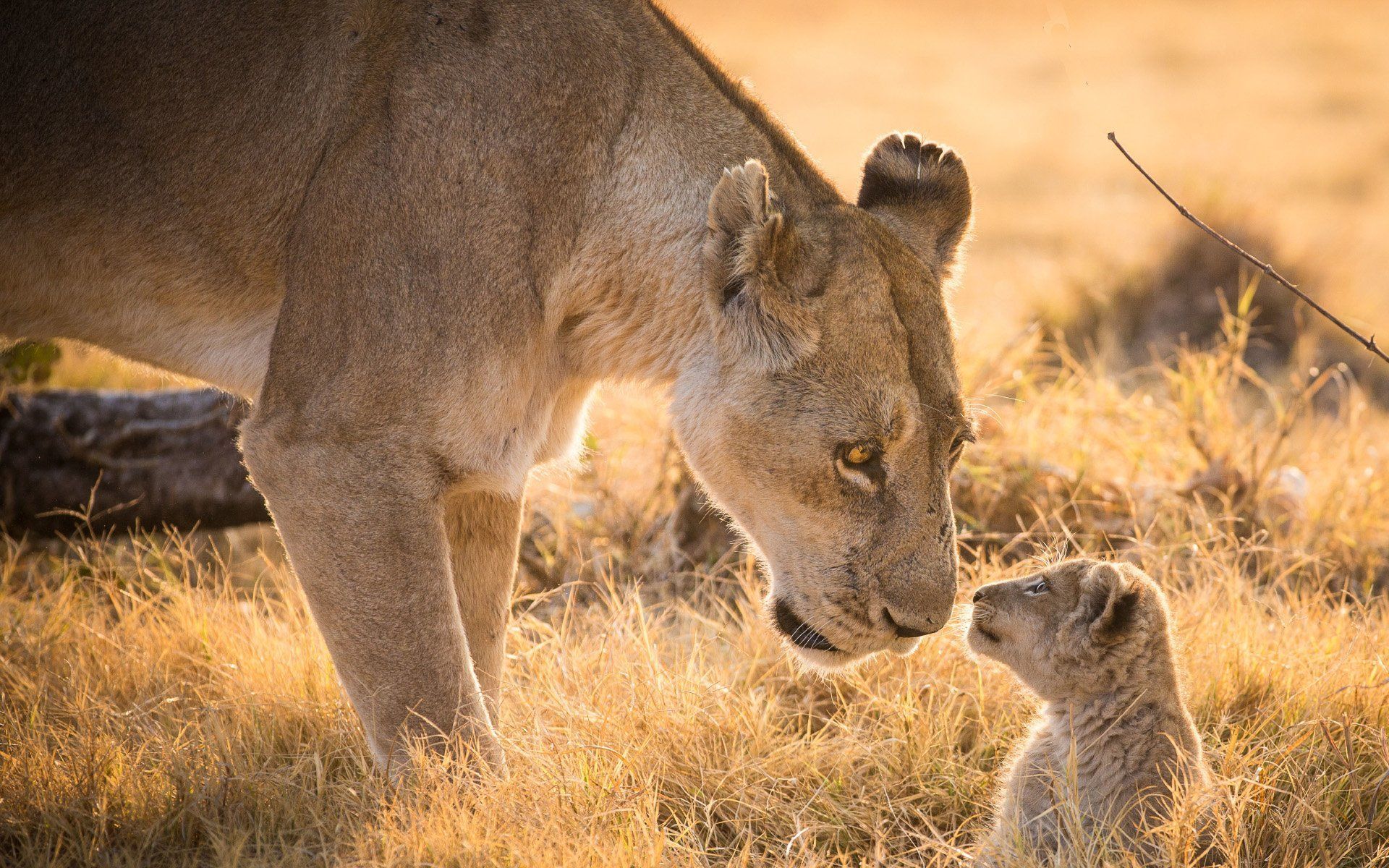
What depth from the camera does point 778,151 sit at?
158 inches

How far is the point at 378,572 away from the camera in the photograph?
3.52 m

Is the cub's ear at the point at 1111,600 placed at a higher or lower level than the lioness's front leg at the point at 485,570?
higher

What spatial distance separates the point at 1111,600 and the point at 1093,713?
36 cm

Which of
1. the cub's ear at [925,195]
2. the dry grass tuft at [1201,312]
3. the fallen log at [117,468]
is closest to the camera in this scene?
the cub's ear at [925,195]

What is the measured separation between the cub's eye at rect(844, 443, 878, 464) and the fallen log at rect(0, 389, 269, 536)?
3380mm

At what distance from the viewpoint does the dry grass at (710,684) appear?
11.7 feet

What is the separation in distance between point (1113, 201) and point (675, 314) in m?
17.1

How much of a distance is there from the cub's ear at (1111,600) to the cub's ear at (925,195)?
1.12m

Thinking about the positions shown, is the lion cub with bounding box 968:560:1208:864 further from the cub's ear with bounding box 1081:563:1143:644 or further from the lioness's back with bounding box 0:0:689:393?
the lioness's back with bounding box 0:0:689:393

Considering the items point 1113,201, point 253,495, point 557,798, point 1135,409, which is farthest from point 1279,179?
point 557,798

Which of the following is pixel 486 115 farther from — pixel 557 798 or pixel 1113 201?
pixel 1113 201

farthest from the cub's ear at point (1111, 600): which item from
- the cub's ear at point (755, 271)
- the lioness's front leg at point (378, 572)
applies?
the lioness's front leg at point (378, 572)

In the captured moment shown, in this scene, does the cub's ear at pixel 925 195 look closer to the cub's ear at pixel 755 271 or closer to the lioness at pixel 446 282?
the lioness at pixel 446 282

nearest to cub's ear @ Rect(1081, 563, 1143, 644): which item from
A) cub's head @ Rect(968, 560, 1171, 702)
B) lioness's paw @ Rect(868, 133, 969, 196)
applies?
cub's head @ Rect(968, 560, 1171, 702)
